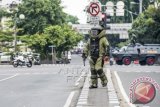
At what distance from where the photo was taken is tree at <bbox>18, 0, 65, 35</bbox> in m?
87.9

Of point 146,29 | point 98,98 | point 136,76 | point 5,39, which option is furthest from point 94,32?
point 146,29

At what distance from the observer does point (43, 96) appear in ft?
61.9

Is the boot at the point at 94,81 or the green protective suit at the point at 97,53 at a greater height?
the green protective suit at the point at 97,53

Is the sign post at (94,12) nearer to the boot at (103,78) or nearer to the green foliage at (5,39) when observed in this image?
the boot at (103,78)

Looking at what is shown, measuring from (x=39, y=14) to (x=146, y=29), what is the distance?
1713cm

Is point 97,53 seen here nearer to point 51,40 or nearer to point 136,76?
point 136,76

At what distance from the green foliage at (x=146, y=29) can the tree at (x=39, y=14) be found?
11659mm

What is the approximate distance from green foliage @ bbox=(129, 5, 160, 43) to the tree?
11.7 m

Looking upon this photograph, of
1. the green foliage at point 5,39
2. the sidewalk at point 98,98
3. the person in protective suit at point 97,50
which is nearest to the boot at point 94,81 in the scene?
the person in protective suit at point 97,50

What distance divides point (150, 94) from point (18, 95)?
26.8 ft

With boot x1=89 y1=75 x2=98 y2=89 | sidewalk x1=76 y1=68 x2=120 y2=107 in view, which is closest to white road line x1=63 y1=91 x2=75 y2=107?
sidewalk x1=76 y1=68 x2=120 y2=107

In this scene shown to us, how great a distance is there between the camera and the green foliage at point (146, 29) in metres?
66.7

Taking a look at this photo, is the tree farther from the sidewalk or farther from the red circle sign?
the sidewalk

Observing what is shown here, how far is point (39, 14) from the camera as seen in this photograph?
8838 centimetres
